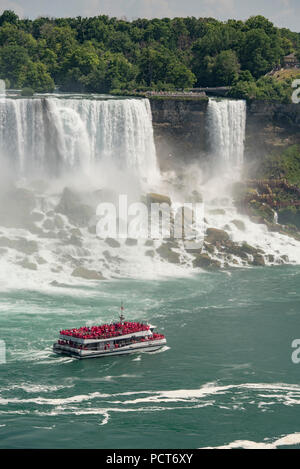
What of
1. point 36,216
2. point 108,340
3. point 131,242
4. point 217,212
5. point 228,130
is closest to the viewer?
point 108,340

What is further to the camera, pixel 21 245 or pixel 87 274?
pixel 21 245

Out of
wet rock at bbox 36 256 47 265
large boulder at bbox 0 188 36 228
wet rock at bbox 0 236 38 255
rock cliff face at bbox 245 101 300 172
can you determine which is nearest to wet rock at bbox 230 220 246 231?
rock cliff face at bbox 245 101 300 172

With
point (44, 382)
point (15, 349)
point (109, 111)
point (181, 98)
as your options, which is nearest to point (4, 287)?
point (15, 349)

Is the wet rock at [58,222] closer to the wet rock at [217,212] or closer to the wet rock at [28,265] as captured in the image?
the wet rock at [28,265]

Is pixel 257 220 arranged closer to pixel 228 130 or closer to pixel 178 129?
pixel 228 130

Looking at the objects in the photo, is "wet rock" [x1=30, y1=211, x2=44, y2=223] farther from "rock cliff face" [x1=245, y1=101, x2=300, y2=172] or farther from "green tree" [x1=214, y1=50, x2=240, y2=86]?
"green tree" [x1=214, y1=50, x2=240, y2=86]

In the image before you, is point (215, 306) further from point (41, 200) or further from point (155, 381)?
point (41, 200)

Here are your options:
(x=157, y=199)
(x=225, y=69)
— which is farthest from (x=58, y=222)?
(x=225, y=69)
